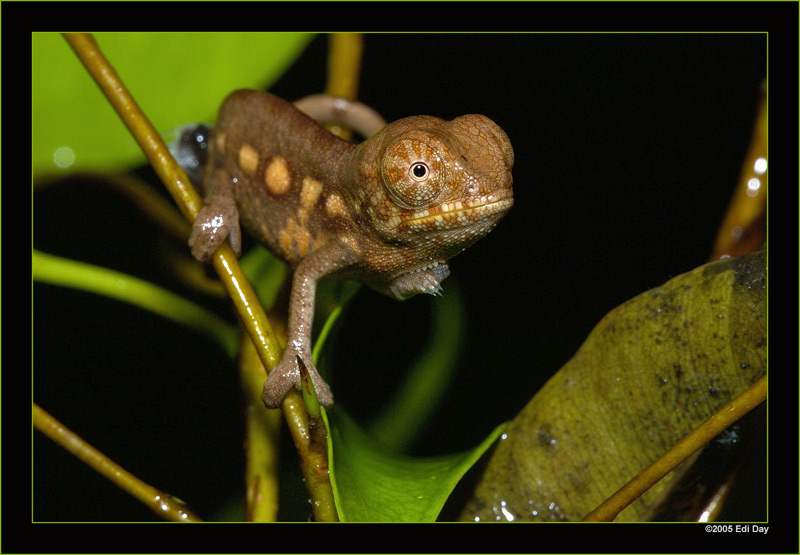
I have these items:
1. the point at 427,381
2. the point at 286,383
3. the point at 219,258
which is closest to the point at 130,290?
the point at 219,258

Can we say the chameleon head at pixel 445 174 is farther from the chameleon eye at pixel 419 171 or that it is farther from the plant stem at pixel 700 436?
the plant stem at pixel 700 436

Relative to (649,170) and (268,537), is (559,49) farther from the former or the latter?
(268,537)

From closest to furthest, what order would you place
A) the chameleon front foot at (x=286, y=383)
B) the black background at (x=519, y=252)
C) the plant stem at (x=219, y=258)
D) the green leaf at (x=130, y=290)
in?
the plant stem at (x=219, y=258) < the chameleon front foot at (x=286, y=383) < the black background at (x=519, y=252) < the green leaf at (x=130, y=290)

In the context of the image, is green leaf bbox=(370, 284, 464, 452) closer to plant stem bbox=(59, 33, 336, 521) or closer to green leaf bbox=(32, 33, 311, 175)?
plant stem bbox=(59, 33, 336, 521)

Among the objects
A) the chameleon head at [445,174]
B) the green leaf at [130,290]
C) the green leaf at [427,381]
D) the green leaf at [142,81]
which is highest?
the green leaf at [142,81]

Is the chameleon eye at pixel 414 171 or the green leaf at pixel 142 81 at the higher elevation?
the green leaf at pixel 142 81

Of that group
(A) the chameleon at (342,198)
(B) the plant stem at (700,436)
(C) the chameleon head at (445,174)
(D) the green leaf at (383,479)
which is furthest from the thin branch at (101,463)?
(B) the plant stem at (700,436)
